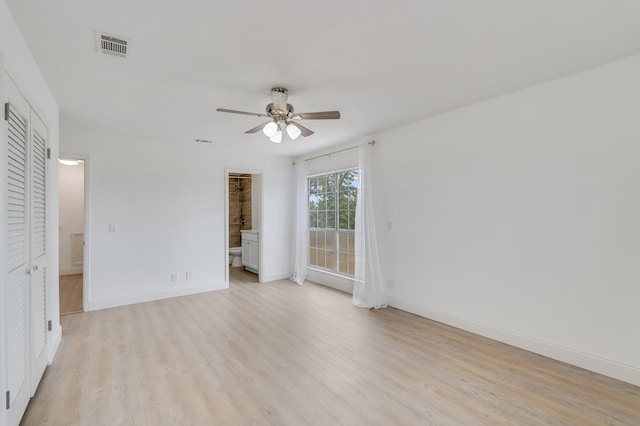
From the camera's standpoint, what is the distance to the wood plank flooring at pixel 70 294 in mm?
4285

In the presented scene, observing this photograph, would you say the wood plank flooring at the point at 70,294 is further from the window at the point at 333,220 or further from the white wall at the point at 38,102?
the window at the point at 333,220

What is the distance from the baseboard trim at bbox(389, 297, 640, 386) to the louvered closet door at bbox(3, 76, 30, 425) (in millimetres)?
3813

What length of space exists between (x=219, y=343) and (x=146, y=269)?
2274mm

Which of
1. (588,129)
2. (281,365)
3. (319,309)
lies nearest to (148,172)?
(319,309)

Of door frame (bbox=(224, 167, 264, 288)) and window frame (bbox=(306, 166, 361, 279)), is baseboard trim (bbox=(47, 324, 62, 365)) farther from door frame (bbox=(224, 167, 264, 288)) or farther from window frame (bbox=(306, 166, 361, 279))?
window frame (bbox=(306, 166, 361, 279))

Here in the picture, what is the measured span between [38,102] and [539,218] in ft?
14.7

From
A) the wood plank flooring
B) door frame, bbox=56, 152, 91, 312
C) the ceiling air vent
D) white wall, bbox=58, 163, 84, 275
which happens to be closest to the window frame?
the ceiling air vent

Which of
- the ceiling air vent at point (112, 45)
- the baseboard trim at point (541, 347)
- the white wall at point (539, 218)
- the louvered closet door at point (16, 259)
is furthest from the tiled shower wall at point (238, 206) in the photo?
the louvered closet door at point (16, 259)

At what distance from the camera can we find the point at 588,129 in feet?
8.48

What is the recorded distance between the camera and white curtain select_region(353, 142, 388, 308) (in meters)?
4.33

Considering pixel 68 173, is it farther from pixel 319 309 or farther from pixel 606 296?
pixel 606 296

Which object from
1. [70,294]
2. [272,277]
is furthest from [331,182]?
[70,294]

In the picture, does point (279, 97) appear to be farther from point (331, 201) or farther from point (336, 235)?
point (336, 235)

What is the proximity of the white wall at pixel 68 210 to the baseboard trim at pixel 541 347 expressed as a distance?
7285 mm
